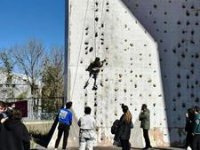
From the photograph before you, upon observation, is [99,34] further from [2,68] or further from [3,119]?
[2,68]

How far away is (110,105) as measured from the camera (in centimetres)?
1909

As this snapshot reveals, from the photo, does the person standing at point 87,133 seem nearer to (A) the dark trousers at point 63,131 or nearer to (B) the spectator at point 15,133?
(A) the dark trousers at point 63,131

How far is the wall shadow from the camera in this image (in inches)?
778

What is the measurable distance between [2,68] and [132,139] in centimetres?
3214

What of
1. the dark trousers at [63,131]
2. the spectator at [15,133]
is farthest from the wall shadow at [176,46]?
the spectator at [15,133]

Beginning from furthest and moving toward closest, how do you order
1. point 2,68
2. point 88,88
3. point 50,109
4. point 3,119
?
point 2,68 < point 50,109 < point 88,88 < point 3,119

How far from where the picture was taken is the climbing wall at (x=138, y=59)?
1905 centimetres

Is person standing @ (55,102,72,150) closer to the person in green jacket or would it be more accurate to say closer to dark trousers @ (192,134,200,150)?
the person in green jacket

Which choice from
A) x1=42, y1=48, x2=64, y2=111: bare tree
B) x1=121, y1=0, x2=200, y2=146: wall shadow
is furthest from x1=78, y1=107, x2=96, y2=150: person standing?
x1=42, y1=48, x2=64, y2=111: bare tree

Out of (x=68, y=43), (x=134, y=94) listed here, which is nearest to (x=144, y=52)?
(x=134, y=94)

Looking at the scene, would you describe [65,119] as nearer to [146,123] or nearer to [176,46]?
[146,123]

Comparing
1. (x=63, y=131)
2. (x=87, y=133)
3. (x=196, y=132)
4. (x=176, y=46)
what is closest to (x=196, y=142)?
(x=196, y=132)

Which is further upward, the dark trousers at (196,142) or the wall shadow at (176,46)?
the wall shadow at (176,46)

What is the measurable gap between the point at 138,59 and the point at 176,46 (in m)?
1.69
